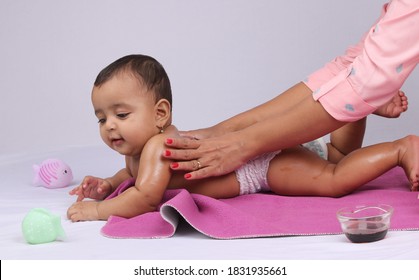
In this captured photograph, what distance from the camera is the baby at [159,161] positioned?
7.92ft

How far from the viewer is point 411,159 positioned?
249 cm

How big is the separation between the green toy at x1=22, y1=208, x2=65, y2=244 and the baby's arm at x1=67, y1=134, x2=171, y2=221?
0.22 meters

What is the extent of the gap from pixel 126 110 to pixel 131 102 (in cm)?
3

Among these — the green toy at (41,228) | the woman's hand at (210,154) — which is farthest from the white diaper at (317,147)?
the green toy at (41,228)

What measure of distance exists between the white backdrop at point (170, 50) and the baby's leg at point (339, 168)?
1589 millimetres

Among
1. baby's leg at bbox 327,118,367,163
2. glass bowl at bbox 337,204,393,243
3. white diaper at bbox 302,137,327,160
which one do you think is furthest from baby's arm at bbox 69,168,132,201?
glass bowl at bbox 337,204,393,243

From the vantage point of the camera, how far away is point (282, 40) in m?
4.29

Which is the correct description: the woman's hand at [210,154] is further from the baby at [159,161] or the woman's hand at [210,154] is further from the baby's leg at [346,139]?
the baby's leg at [346,139]

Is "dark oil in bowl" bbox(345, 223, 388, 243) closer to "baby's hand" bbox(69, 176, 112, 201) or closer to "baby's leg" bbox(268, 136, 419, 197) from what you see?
"baby's leg" bbox(268, 136, 419, 197)

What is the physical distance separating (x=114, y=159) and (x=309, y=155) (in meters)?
1.11

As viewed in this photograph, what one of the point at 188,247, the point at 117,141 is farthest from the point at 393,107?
the point at 188,247

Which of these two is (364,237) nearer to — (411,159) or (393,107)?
(411,159)

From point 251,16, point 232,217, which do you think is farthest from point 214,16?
point 232,217
